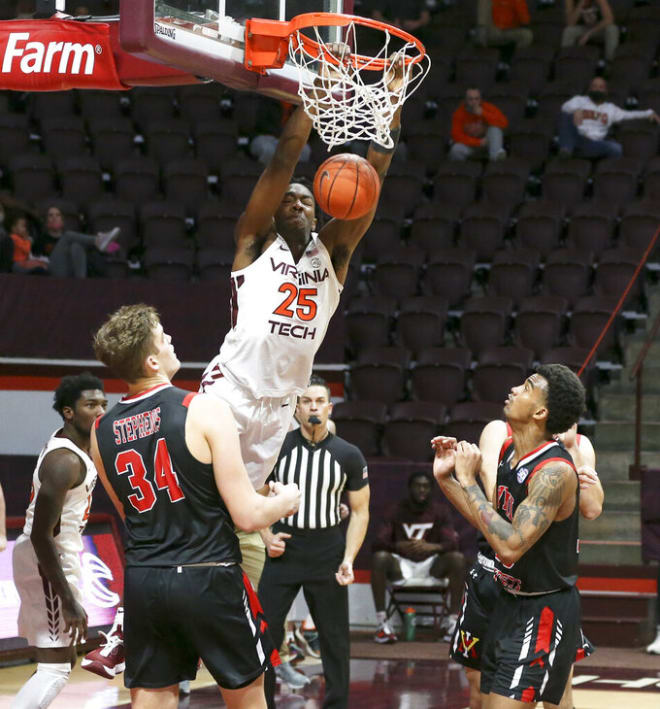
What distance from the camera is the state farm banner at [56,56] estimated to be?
647cm

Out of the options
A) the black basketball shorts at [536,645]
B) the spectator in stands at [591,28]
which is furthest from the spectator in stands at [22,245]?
the black basketball shorts at [536,645]

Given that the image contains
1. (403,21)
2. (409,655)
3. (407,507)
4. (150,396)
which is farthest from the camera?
(403,21)

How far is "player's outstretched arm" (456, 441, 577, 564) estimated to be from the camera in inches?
185

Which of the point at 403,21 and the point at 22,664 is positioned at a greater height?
the point at 403,21

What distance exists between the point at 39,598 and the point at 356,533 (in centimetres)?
199

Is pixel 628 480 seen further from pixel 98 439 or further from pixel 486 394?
pixel 98 439

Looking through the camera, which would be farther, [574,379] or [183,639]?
[574,379]

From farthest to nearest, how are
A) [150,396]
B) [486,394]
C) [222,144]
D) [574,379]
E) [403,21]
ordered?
[403,21], [222,144], [486,394], [574,379], [150,396]

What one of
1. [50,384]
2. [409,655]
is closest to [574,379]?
[409,655]

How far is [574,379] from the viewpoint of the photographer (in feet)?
16.2

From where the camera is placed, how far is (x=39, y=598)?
252 inches

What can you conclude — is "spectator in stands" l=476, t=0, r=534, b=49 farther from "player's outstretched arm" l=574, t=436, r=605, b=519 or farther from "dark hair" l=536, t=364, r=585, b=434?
"dark hair" l=536, t=364, r=585, b=434

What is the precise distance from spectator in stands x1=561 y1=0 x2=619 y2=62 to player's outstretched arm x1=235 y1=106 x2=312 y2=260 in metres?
11.9

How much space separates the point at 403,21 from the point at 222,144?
362cm
